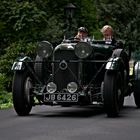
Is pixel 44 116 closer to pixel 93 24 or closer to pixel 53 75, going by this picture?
pixel 53 75

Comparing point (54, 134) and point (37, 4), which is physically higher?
point (37, 4)

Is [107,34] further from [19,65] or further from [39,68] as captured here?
[19,65]

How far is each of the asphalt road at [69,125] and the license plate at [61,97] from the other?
32cm

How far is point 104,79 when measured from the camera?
10.6 m

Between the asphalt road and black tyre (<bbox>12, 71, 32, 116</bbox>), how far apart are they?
0.17m

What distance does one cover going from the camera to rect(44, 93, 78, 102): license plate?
35.2 feet

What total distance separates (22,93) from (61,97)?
0.76 meters

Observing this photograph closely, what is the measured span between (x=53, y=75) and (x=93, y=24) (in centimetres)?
1611

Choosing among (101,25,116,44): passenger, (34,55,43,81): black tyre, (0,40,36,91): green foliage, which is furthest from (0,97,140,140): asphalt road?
(0,40,36,91): green foliage

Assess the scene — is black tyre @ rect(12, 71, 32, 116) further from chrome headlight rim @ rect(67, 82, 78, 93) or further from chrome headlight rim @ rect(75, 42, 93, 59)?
chrome headlight rim @ rect(75, 42, 93, 59)

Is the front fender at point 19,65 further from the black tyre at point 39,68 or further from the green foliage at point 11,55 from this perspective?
the green foliage at point 11,55

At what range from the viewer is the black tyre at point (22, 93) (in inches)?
430

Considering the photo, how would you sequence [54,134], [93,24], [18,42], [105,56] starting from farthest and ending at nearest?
[93,24] < [18,42] < [105,56] < [54,134]

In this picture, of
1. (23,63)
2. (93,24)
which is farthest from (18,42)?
(23,63)
